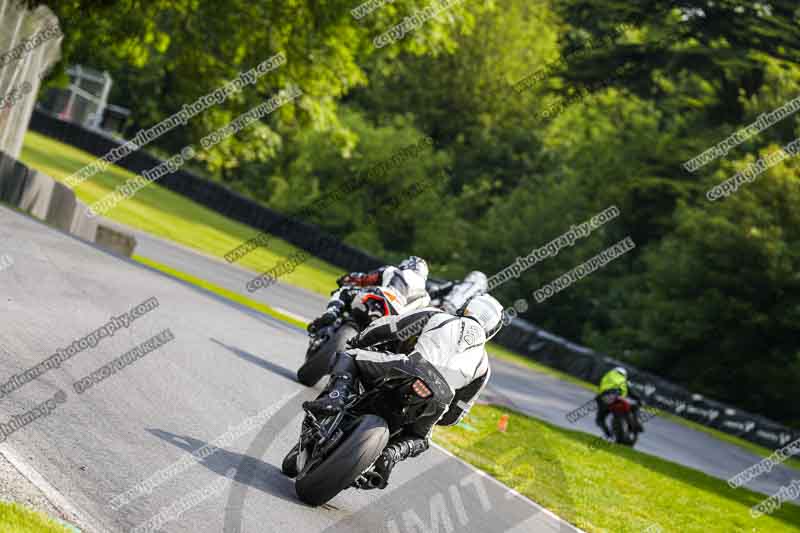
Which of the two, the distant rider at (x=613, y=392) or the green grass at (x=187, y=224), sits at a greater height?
the distant rider at (x=613, y=392)

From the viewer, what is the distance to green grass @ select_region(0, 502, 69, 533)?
5.21m

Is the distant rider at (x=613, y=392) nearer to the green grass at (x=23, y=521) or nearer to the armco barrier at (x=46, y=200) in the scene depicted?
the armco barrier at (x=46, y=200)

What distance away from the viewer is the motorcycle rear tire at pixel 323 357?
1174 cm

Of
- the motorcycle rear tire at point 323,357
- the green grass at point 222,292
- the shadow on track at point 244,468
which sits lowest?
the green grass at point 222,292

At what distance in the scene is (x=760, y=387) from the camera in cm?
3475

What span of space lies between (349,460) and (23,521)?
2294 millimetres

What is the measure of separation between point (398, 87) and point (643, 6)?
29530 mm

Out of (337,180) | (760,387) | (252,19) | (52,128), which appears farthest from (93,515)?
(337,180)

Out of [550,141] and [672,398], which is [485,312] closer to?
[672,398]

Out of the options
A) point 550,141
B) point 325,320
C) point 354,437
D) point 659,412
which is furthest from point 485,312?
point 550,141

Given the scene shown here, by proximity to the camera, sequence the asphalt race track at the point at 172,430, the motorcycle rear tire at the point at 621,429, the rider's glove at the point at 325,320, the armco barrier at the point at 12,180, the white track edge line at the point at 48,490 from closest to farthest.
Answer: the white track edge line at the point at 48,490
the asphalt race track at the point at 172,430
the rider's glove at the point at 325,320
the motorcycle rear tire at the point at 621,429
the armco barrier at the point at 12,180

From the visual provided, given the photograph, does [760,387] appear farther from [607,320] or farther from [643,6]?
[643,6]

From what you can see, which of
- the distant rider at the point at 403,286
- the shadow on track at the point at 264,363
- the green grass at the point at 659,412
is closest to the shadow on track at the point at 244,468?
the distant rider at the point at 403,286

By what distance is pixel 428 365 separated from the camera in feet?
25.0
